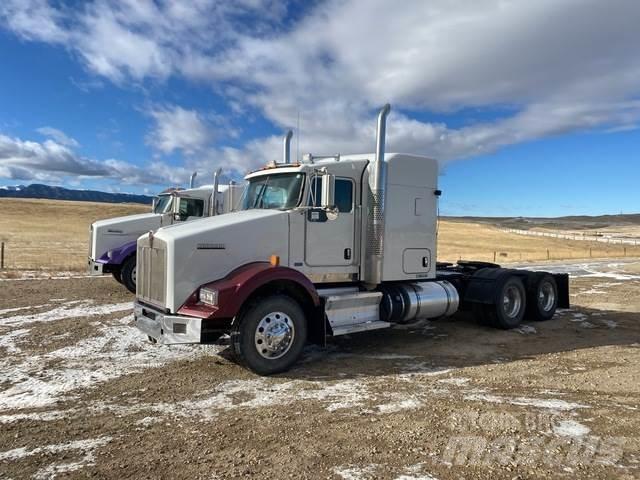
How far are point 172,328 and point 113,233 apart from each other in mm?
8474

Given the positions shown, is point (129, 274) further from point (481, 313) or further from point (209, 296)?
point (481, 313)

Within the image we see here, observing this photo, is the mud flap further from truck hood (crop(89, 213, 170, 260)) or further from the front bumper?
the front bumper

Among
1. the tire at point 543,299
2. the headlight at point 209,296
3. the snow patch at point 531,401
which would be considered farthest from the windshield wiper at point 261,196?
the tire at point 543,299

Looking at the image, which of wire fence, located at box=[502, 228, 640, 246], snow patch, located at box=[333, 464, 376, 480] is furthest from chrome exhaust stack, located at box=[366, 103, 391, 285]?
wire fence, located at box=[502, 228, 640, 246]

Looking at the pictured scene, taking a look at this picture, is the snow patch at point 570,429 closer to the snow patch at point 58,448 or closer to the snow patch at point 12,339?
the snow patch at point 58,448

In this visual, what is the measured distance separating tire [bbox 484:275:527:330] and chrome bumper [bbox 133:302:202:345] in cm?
602

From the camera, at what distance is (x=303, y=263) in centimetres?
746

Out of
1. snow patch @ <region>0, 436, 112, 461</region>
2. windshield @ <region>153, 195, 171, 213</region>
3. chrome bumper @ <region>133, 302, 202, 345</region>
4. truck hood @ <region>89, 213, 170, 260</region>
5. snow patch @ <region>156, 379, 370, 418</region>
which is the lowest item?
snow patch @ <region>0, 436, 112, 461</region>

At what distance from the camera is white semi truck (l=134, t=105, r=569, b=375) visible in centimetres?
649

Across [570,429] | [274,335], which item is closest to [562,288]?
[570,429]

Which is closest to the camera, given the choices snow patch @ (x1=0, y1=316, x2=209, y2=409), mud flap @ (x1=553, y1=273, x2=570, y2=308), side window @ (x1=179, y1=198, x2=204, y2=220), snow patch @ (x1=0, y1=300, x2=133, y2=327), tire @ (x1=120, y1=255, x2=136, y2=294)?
snow patch @ (x1=0, y1=316, x2=209, y2=409)

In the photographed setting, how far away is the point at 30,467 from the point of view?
4051 mm

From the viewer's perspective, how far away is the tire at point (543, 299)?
10.7 meters

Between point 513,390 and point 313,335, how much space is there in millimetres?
2768
